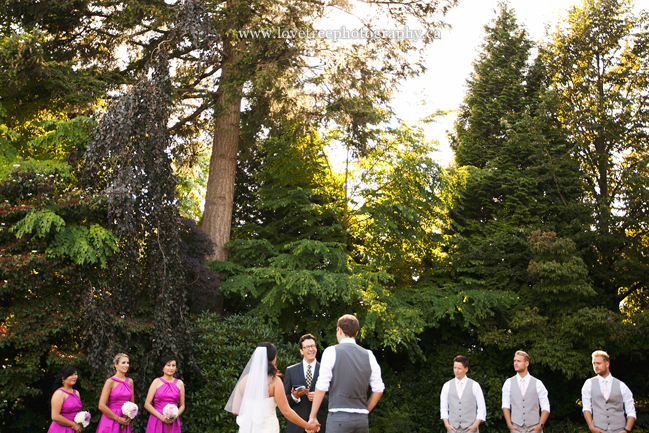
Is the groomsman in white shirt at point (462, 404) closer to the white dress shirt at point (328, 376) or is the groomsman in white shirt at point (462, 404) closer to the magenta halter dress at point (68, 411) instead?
the white dress shirt at point (328, 376)

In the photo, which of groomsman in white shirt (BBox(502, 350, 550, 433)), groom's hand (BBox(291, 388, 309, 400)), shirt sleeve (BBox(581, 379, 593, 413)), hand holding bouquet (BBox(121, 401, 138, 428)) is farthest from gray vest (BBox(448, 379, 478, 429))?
hand holding bouquet (BBox(121, 401, 138, 428))

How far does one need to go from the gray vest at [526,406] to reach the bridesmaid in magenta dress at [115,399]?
5078mm

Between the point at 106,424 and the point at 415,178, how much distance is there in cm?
832

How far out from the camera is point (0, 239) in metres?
7.88

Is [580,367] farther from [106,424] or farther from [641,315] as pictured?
[106,424]

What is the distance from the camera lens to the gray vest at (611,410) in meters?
6.58

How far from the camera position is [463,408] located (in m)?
7.04

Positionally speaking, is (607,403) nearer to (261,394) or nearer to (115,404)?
(261,394)

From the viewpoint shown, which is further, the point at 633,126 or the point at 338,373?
the point at 633,126

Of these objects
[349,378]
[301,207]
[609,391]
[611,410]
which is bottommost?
[611,410]

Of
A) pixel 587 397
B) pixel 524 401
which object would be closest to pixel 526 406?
pixel 524 401

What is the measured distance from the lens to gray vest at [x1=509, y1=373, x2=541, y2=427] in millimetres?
6969

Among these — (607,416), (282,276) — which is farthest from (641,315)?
(282,276)

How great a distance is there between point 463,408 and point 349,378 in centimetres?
316
